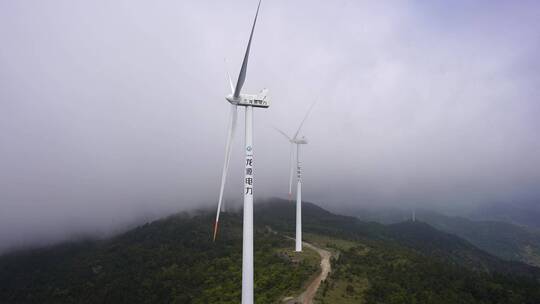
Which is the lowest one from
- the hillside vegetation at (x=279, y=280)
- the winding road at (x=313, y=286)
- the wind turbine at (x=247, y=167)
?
the hillside vegetation at (x=279, y=280)

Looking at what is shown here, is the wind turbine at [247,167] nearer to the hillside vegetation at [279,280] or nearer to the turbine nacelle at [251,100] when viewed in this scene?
the turbine nacelle at [251,100]

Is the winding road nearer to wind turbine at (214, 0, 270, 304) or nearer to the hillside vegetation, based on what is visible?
the hillside vegetation

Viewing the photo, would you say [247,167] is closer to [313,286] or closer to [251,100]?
[251,100]

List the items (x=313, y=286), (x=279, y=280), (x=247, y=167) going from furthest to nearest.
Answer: (x=279, y=280) → (x=313, y=286) → (x=247, y=167)

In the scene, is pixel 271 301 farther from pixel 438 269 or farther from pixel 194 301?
pixel 438 269

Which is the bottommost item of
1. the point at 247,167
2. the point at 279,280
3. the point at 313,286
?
the point at 279,280

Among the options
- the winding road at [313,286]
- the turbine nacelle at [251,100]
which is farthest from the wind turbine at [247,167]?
the winding road at [313,286]

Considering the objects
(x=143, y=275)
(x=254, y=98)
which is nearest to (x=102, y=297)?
(x=143, y=275)

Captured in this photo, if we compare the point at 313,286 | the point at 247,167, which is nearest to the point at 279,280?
the point at 313,286

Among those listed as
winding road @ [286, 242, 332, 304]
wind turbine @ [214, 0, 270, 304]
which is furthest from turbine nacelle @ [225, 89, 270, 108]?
winding road @ [286, 242, 332, 304]
